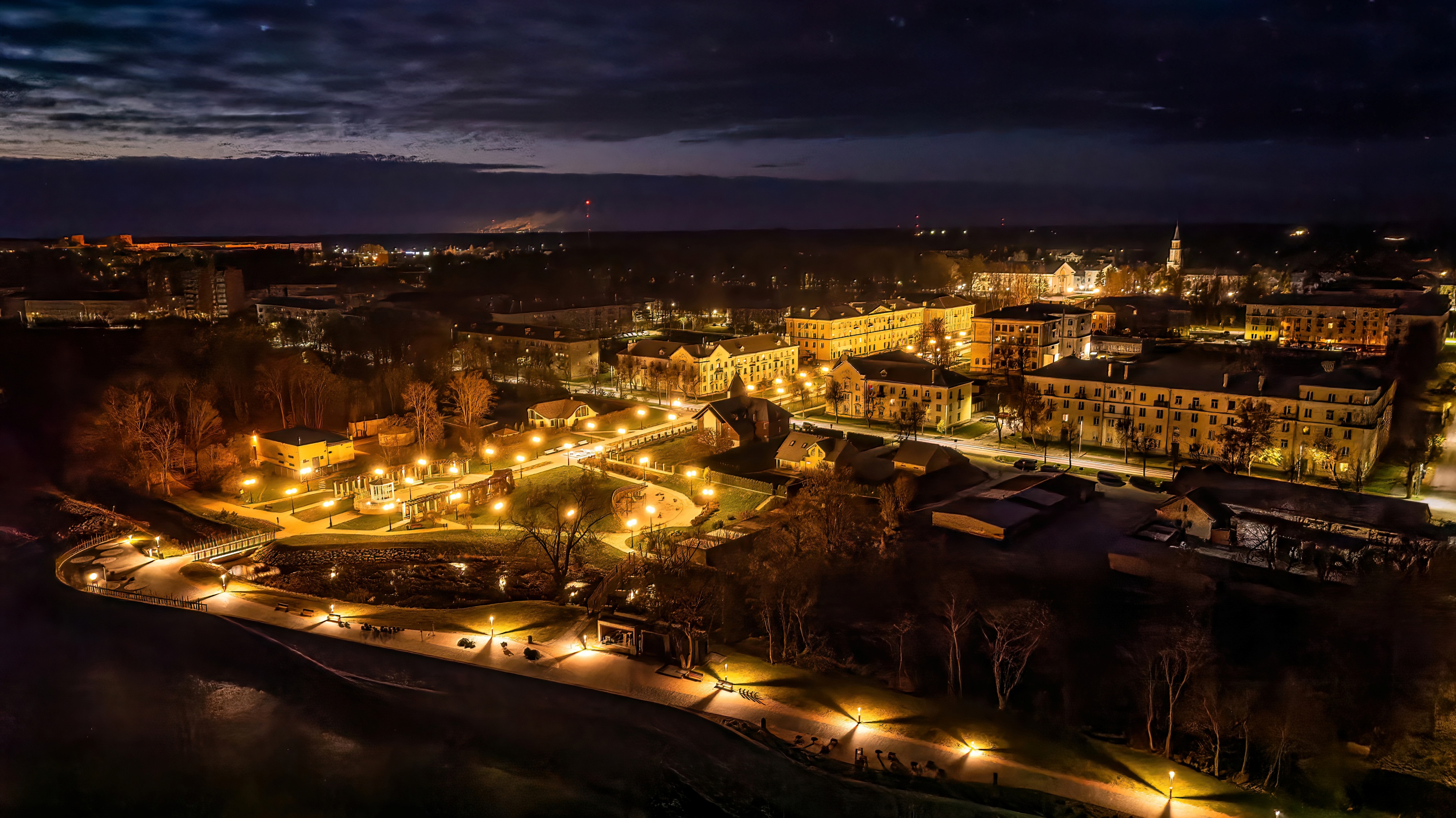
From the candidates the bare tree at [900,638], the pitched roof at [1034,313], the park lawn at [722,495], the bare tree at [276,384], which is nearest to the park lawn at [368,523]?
the park lawn at [722,495]

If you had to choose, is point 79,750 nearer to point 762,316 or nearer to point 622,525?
point 622,525

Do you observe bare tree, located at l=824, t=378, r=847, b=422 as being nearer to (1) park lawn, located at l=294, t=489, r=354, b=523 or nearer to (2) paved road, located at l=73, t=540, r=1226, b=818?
(1) park lawn, located at l=294, t=489, r=354, b=523

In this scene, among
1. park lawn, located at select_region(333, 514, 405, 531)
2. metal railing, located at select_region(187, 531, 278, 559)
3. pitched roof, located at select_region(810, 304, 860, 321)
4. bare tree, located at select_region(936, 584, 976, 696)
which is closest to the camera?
bare tree, located at select_region(936, 584, 976, 696)

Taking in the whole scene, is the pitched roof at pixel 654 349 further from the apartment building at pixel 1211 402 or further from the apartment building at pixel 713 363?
the apartment building at pixel 1211 402

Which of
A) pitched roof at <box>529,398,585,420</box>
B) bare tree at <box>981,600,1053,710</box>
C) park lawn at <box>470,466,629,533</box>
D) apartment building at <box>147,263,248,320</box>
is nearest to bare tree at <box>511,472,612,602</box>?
park lawn at <box>470,466,629,533</box>

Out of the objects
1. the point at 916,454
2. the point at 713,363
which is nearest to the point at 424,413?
the point at 713,363
